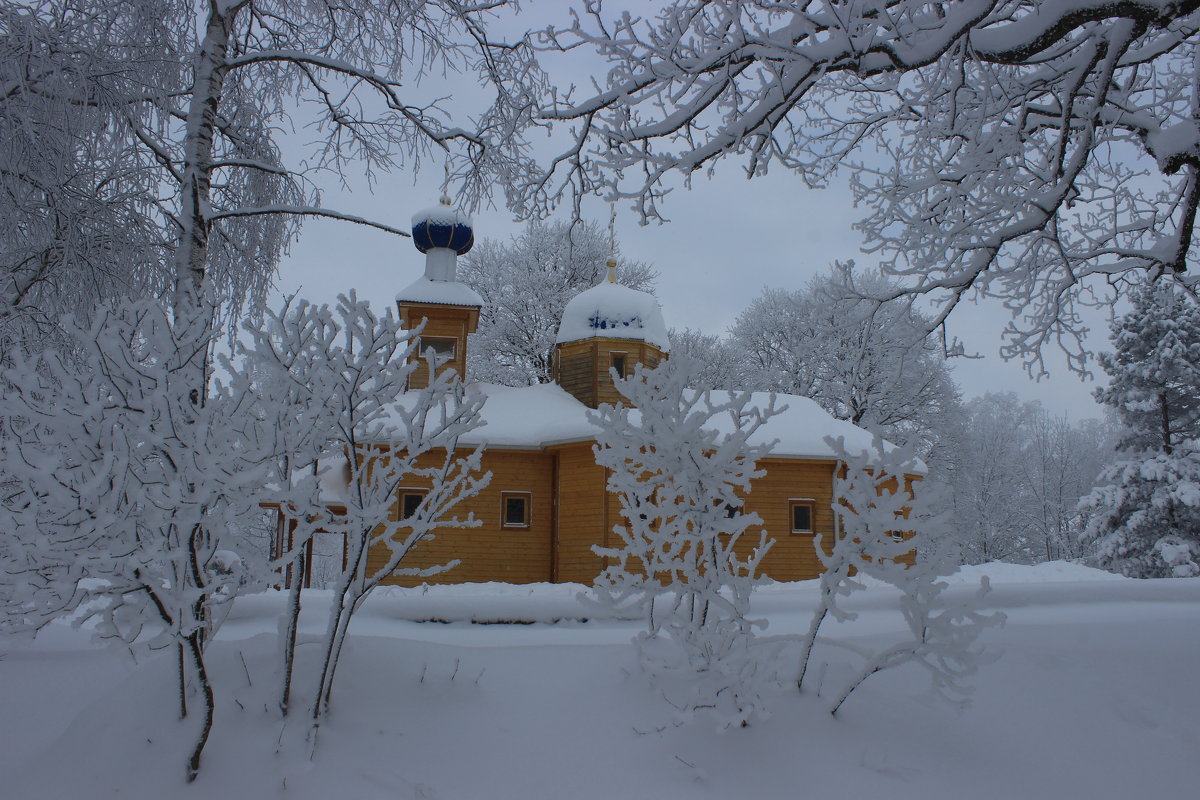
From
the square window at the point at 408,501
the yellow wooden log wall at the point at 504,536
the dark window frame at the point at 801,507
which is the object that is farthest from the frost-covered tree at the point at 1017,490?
the square window at the point at 408,501

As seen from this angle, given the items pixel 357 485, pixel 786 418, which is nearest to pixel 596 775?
pixel 357 485

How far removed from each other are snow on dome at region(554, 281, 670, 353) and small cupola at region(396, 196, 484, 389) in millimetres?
2218

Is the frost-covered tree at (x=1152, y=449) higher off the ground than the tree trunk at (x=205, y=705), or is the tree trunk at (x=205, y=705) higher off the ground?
the frost-covered tree at (x=1152, y=449)

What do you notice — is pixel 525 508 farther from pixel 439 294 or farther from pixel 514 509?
pixel 439 294

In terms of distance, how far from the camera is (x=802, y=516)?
16.3 metres

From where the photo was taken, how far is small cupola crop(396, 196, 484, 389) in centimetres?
1848

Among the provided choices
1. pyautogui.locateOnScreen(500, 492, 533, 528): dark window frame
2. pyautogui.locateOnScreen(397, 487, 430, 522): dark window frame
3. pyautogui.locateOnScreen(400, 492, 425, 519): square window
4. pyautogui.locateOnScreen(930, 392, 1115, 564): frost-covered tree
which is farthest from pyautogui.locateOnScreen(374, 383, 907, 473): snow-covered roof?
pyautogui.locateOnScreen(930, 392, 1115, 564): frost-covered tree

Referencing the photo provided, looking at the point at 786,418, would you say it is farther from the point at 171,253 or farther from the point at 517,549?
the point at 171,253

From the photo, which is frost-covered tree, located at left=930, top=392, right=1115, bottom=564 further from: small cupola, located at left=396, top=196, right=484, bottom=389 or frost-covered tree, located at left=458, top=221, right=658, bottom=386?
small cupola, located at left=396, top=196, right=484, bottom=389

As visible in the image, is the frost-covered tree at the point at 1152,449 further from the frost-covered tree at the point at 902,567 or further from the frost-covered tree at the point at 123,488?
the frost-covered tree at the point at 123,488

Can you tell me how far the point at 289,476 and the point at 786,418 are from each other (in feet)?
48.9

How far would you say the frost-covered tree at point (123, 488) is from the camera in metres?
2.94

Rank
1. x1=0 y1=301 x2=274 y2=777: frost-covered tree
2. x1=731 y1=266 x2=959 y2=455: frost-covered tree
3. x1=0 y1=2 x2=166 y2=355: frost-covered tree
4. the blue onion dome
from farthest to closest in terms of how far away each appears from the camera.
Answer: x1=731 y1=266 x2=959 y2=455: frost-covered tree
the blue onion dome
x1=0 y1=2 x2=166 y2=355: frost-covered tree
x1=0 y1=301 x2=274 y2=777: frost-covered tree

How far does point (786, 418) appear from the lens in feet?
57.3
